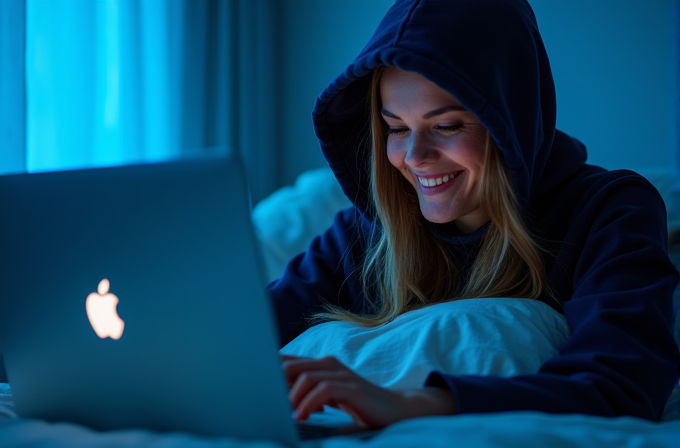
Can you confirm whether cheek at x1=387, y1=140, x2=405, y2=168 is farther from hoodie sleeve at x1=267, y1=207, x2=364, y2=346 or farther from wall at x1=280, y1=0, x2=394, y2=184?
wall at x1=280, y1=0, x2=394, y2=184

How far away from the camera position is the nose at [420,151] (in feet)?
3.98

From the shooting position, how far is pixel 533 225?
1256 mm

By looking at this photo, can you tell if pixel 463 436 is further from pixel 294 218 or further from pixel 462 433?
pixel 294 218

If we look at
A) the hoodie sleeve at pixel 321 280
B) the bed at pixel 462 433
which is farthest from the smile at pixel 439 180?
the bed at pixel 462 433

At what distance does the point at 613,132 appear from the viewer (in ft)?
7.95

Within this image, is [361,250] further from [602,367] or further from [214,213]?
[214,213]

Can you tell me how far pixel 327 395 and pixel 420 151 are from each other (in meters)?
0.60

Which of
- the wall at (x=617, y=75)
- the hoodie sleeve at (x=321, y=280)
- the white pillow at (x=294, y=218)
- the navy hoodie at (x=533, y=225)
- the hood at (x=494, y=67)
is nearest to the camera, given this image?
the navy hoodie at (x=533, y=225)

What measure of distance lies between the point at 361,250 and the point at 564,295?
442mm

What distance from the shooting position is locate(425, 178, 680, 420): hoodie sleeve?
2.60ft

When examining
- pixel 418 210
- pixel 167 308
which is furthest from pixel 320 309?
pixel 167 308

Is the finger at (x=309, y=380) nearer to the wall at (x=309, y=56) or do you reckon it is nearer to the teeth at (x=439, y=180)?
the teeth at (x=439, y=180)

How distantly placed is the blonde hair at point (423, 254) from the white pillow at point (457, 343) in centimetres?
16

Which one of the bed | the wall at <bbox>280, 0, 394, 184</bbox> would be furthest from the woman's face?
the wall at <bbox>280, 0, 394, 184</bbox>
